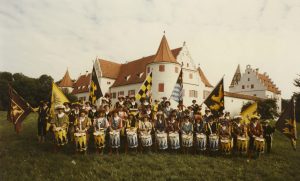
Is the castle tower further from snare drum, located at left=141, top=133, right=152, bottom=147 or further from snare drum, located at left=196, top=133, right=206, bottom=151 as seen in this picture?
snare drum, located at left=141, top=133, right=152, bottom=147

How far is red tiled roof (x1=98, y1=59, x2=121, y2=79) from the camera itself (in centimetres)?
5294

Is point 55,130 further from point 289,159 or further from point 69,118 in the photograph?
point 289,159

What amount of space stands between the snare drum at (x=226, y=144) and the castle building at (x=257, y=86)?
5983 centimetres

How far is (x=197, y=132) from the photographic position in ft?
43.9

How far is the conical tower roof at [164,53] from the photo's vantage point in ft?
140

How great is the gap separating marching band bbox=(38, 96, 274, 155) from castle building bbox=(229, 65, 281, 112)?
192 ft

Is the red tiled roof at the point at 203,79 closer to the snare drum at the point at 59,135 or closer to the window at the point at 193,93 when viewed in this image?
the window at the point at 193,93

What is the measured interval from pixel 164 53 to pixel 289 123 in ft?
102

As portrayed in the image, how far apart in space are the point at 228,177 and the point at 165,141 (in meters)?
3.18

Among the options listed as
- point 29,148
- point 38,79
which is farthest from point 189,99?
point 29,148

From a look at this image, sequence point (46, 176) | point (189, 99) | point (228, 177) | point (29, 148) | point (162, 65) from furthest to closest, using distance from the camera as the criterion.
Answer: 1. point (189, 99)
2. point (162, 65)
3. point (29, 148)
4. point (228, 177)
5. point (46, 176)

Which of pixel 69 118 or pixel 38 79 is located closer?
pixel 69 118

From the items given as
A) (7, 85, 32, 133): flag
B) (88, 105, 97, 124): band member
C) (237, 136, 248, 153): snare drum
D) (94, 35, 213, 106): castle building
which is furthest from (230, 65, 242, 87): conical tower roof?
(7, 85, 32, 133): flag

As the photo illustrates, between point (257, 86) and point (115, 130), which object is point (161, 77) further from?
point (257, 86)
